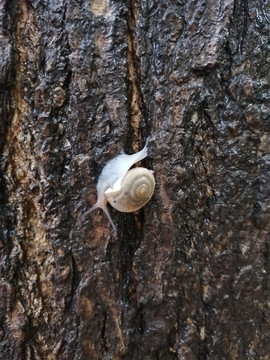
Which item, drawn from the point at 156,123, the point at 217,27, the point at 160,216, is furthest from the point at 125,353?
the point at 217,27

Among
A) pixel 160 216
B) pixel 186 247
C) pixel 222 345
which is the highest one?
pixel 160 216

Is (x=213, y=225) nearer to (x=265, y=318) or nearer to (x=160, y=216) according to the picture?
(x=160, y=216)
